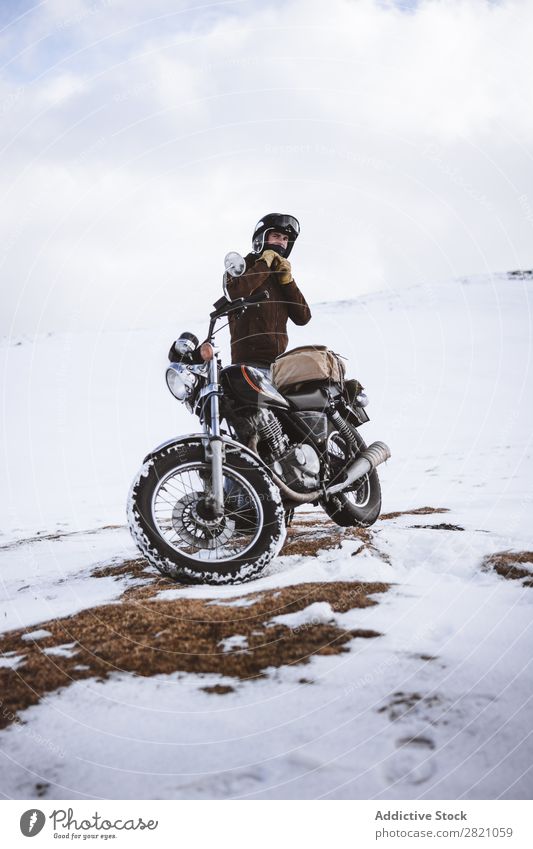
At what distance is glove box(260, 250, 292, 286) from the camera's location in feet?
14.7

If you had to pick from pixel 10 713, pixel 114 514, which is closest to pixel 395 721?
pixel 10 713

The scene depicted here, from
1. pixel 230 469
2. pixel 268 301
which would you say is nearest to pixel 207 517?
pixel 230 469

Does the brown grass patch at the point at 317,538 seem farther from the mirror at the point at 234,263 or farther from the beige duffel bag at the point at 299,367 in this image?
the mirror at the point at 234,263

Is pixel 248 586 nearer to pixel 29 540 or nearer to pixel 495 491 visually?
pixel 29 540

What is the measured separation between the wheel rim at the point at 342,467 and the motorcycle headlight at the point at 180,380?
140cm

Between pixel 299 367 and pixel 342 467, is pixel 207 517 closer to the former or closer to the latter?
pixel 299 367

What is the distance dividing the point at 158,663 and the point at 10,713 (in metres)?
0.56

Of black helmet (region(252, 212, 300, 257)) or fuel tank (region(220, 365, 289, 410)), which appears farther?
black helmet (region(252, 212, 300, 257))

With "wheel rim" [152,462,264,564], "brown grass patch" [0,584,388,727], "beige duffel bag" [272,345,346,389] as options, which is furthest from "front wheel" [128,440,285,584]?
"beige duffel bag" [272,345,346,389]

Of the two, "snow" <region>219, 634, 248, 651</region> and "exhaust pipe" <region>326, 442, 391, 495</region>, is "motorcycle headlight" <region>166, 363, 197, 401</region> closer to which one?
"exhaust pipe" <region>326, 442, 391, 495</region>

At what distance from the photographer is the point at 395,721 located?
76.7 inches

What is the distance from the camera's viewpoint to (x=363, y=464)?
190 inches

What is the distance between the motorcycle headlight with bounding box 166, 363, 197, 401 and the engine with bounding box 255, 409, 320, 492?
0.54 meters

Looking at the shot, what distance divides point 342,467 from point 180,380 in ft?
5.63
